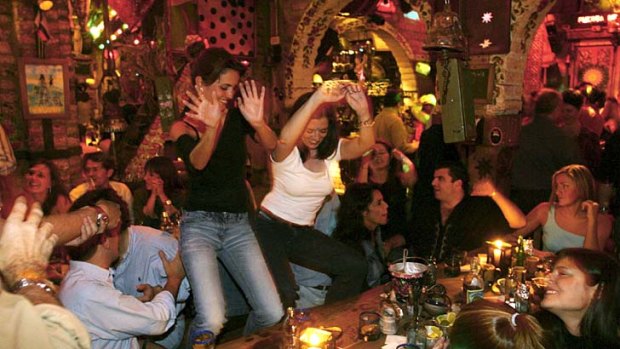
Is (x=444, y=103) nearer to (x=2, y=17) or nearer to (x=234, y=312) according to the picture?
(x=234, y=312)

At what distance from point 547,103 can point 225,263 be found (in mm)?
3928

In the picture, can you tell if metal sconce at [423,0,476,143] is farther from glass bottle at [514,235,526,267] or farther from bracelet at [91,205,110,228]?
bracelet at [91,205,110,228]

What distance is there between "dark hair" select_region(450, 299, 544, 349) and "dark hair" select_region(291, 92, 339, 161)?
63.7 inches

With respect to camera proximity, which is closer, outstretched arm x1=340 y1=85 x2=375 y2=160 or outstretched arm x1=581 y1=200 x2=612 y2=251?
outstretched arm x1=340 y1=85 x2=375 y2=160

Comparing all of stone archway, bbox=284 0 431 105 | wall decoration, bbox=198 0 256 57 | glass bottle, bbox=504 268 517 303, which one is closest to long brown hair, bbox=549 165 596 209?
glass bottle, bbox=504 268 517 303

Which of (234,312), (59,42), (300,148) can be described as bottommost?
(234,312)

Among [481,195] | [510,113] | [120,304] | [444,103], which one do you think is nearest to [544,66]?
[510,113]

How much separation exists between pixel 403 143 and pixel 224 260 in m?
5.36

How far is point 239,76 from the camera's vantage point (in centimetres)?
286

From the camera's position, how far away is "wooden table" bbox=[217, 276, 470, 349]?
2205 millimetres

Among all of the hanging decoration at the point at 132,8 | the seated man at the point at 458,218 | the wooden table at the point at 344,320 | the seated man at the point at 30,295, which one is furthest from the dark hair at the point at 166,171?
the hanging decoration at the point at 132,8

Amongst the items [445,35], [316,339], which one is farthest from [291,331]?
[445,35]

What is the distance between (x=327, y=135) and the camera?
130 inches

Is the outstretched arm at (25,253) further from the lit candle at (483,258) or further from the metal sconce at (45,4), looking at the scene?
the metal sconce at (45,4)
